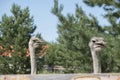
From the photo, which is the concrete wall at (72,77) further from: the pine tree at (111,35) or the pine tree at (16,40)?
the pine tree at (16,40)

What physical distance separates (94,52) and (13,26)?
37.7 ft

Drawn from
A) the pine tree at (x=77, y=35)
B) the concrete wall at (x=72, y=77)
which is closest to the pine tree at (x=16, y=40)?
the pine tree at (x=77, y=35)

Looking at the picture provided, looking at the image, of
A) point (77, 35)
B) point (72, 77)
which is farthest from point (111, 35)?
point (72, 77)

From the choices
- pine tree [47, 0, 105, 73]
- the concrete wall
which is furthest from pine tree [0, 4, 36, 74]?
the concrete wall

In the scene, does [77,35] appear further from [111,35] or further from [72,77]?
[72,77]

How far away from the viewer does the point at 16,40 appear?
17.3 m

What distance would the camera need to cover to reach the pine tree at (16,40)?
1723 centimetres

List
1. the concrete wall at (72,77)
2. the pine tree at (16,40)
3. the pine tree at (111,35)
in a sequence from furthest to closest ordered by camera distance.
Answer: the pine tree at (16,40), the pine tree at (111,35), the concrete wall at (72,77)

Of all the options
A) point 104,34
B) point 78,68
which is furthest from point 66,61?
point 104,34

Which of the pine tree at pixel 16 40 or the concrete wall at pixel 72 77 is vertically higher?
the pine tree at pixel 16 40

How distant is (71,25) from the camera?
9.95 meters

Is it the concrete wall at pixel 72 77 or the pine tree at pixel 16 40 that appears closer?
the concrete wall at pixel 72 77

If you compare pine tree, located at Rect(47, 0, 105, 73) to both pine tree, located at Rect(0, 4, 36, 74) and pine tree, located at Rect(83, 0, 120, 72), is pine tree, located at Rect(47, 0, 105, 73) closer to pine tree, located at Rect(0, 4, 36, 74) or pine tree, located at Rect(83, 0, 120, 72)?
pine tree, located at Rect(83, 0, 120, 72)

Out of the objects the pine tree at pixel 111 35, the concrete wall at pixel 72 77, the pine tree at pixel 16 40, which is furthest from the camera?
the pine tree at pixel 16 40
